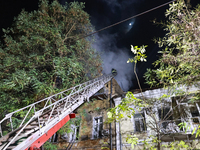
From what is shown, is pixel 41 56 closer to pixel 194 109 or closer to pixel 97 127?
pixel 97 127

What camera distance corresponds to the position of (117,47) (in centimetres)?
2252

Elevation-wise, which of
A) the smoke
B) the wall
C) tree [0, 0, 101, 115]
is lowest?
the wall

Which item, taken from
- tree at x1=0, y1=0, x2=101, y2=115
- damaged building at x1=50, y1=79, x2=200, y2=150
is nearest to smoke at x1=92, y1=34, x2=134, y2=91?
tree at x1=0, y1=0, x2=101, y2=115

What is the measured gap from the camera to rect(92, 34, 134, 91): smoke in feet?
61.2

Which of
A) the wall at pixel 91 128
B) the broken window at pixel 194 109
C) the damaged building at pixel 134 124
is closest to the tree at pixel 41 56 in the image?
the wall at pixel 91 128

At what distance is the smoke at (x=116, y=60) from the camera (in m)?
18.7

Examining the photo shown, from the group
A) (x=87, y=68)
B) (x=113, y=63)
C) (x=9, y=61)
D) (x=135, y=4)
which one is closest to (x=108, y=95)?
(x=87, y=68)

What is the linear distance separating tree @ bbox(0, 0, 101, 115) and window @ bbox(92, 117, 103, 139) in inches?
144

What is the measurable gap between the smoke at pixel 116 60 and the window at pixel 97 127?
352 inches

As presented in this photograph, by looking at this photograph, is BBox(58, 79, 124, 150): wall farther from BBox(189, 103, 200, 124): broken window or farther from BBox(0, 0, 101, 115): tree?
BBox(189, 103, 200, 124): broken window

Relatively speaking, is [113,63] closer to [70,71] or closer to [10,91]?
[70,71]

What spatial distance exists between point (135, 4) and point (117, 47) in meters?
7.38

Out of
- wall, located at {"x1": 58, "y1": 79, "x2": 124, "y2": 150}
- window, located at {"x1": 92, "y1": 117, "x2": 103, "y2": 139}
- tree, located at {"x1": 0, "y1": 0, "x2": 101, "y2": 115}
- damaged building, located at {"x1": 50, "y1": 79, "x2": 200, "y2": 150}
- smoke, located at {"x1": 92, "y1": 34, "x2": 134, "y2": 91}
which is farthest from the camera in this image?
smoke, located at {"x1": 92, "y1": 34, "x2": 134, "y2": 91}

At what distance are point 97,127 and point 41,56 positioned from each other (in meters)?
6.77
